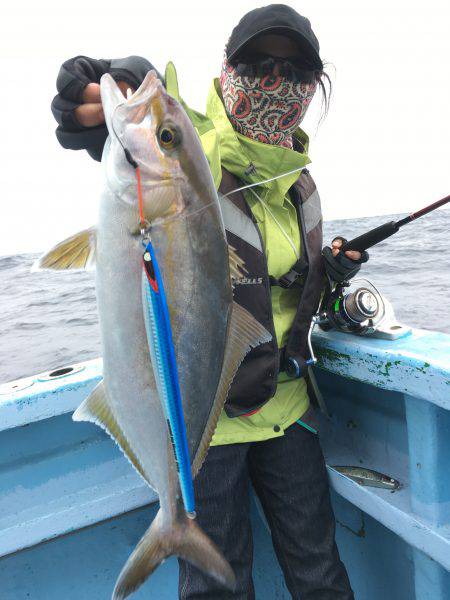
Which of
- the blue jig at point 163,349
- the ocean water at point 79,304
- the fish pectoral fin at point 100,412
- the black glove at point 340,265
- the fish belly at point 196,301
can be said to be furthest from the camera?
the ocean water at point 79,304

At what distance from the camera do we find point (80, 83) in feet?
4.69

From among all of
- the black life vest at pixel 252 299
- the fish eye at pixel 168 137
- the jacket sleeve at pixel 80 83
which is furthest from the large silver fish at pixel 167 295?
the black life vest at pixel 252 299

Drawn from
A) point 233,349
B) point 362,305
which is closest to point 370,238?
point 362,305

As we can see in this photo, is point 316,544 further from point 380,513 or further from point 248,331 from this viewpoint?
point 248,331

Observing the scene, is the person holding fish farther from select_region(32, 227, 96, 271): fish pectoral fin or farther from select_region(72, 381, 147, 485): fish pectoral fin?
select_region(32, 227, 96, 271): fish pectoral fin

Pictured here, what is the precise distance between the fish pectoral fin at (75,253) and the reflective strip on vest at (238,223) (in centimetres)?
71

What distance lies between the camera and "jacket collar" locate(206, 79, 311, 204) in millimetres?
1986

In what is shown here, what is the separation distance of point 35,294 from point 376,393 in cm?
1212

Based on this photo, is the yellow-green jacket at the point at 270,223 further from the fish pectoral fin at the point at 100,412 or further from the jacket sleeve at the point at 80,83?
the fish pectoral fin at the point at 100,412

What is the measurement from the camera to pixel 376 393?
2291mm

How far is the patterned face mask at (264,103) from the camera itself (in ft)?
6.64

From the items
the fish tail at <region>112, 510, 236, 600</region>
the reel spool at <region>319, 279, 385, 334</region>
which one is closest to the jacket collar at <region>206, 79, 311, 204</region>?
the reel spool at <region>319, 279, 385, 334</region>

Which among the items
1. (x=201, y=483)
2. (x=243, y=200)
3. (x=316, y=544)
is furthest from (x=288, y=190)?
(x=316, y=544)

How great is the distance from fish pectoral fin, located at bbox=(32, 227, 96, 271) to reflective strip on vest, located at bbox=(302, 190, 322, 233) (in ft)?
3.72
